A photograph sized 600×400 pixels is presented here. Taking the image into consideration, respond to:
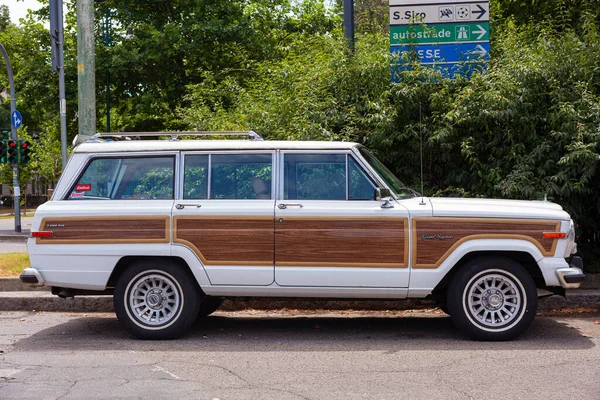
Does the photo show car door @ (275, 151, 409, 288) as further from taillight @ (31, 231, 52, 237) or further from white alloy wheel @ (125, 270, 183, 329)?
taillight @ (31, 231, 52, 237)

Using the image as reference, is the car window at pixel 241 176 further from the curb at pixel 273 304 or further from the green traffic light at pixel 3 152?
the green traffic light at pixel 3 152

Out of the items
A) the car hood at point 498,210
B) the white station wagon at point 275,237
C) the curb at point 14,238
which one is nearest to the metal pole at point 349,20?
the white station wagon at point 275,237

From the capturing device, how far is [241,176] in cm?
751

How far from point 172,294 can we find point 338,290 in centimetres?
163

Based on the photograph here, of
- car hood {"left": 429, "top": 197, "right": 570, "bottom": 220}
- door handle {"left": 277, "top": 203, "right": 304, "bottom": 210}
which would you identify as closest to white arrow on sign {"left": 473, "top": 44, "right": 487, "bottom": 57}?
car hood {"left": 429, "top": 197, "right": 570, "bottom": 220}

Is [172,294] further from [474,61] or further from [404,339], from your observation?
[474,61]

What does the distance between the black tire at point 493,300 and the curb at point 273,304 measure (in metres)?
1.32

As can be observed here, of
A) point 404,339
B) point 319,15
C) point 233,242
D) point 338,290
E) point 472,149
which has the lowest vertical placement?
point 404,339

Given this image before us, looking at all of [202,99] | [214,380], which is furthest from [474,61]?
[214,380]

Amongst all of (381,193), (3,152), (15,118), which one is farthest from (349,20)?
(3,152)

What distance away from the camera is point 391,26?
1141 cm

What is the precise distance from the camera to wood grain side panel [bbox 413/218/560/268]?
23.1ft

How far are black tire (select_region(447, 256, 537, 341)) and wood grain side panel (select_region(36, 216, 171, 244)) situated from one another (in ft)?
9.35

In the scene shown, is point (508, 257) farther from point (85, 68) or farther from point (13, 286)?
point (85, 68)
